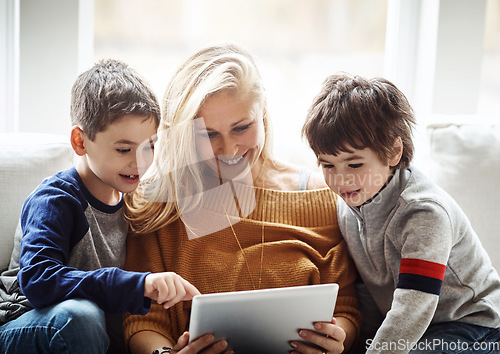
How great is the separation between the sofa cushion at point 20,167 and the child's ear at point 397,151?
88cm

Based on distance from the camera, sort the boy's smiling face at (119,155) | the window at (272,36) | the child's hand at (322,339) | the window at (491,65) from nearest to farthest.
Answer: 1. the child's hand at (322,339)
2. the boy's smiling face at (119,155)
3. the window at (272,36)
4. the window at (491,65)

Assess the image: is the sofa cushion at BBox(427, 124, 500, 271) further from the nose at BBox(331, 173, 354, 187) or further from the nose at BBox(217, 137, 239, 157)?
the nose at BBox(217, 137, 239, 157)

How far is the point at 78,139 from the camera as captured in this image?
1261mm

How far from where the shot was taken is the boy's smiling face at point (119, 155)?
4.02 ft

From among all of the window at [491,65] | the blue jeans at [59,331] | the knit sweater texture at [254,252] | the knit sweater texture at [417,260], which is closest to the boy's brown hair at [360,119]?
the knit sweater texture at [417,260]

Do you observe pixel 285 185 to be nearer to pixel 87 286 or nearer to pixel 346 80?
pixel 346 80

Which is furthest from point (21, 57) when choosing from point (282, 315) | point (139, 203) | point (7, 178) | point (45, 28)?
point (282, 315)

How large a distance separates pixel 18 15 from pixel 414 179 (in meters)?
1.42

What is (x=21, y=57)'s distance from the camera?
1.88m

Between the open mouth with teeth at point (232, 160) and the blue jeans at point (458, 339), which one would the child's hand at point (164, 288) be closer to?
the open mouth with teeth at point (232, 160)

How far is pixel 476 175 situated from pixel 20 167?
4.17 ft

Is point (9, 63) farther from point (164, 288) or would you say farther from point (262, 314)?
point (262, 314)

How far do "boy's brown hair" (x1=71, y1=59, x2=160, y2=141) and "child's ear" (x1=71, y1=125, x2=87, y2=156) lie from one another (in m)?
0.01

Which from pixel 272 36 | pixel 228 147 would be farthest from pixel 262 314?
pixel 272 36
